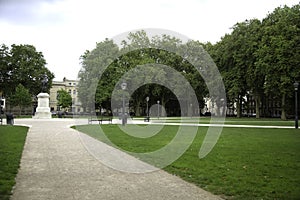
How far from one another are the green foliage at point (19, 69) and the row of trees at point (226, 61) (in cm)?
1251

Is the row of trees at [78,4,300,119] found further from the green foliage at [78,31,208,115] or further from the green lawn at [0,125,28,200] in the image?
the green lawn at [0,125,28,200]

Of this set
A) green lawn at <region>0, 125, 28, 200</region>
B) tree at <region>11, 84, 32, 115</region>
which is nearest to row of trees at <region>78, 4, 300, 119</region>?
tree at <region>11, 84, 32, 115</region>

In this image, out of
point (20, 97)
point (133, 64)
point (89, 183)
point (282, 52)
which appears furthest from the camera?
point (20, 97)

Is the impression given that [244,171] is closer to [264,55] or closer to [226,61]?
[264,55]

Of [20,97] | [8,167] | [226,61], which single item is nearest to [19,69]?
[20,97]

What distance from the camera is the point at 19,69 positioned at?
64.6 metres

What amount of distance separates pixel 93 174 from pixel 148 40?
4896 centimetres

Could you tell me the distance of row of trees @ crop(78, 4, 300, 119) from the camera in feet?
128

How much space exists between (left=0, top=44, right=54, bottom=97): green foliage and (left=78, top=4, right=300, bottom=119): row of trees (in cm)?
1251

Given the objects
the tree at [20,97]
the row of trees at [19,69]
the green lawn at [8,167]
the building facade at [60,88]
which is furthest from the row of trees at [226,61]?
the building facade at [60,88]

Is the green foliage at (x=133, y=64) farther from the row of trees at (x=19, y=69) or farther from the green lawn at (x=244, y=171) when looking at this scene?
the green lawn at (x=244, y=171)

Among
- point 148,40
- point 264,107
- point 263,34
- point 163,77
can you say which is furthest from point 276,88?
point 264,107

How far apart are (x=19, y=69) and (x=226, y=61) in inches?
1634

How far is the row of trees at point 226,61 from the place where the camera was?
38938 mm
